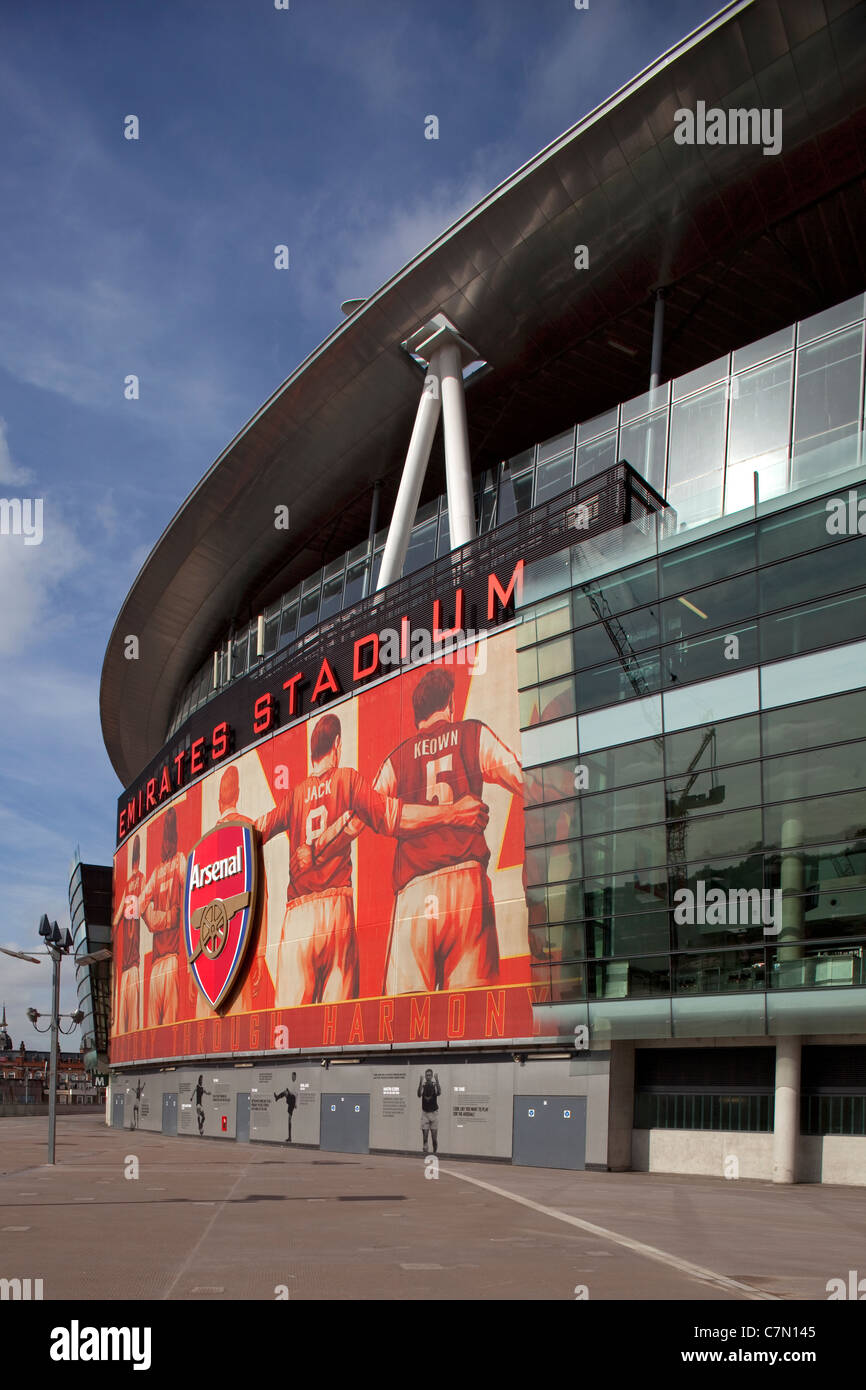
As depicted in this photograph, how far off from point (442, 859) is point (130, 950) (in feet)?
112

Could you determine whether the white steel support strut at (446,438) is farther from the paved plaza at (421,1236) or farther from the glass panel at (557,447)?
the paved plaza at (421,1236)

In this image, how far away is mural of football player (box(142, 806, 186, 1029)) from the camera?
180ft

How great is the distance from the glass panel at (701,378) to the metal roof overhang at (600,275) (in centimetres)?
416

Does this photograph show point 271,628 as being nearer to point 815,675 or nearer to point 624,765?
point 624,765

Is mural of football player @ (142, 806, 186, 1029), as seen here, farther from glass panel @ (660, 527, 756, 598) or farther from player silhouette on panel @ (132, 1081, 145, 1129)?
glass panel @ (660, 527, 756, 598)

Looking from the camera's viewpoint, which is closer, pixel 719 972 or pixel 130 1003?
pixel 719 972

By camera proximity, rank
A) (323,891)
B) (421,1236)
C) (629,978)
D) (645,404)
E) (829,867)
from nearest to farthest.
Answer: (421,1236) → (829,867) → (629,978) → (645,404) → (323,891)

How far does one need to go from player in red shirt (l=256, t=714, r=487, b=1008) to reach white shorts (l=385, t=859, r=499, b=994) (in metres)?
2.21

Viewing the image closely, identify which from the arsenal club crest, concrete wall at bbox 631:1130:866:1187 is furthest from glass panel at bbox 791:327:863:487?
the arsenal club crest

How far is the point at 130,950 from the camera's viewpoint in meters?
64.2

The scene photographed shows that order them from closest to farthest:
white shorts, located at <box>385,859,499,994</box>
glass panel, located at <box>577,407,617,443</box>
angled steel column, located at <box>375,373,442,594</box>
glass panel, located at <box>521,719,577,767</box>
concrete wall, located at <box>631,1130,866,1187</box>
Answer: concrete wall, located at <box>631,1130,866,1187</box>, glass panel, located at <box>521,719,577,767</box>, white shorts, located at <box>385,859,499,994</box>, glass panel, located at <box>577,407,617,443</box>, angled steel column, located at <box>375,373,442,594</box>

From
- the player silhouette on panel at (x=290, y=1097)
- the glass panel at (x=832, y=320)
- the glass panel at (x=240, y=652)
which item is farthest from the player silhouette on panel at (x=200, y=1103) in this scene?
the glass panel at (x=832, y=320)

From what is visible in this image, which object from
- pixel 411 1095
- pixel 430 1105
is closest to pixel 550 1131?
pixel 430 1105
